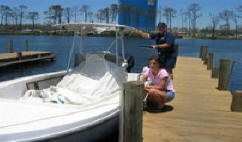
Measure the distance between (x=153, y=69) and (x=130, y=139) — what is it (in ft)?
6.20

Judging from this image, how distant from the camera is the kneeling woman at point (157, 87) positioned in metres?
5.25

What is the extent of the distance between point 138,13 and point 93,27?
390 ft

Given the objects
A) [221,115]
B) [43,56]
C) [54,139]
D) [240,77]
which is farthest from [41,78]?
[43,56]

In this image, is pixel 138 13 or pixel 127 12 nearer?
pixel 127 12

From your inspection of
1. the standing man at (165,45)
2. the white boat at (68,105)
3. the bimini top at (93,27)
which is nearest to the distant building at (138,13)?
the bimini top at (93,27)

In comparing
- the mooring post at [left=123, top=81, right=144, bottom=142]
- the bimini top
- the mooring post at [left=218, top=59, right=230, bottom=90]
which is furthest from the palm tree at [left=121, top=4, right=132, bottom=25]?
the mooring post at [left=123, top=81, right=144, bottom=142]

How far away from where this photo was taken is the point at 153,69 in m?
5.39

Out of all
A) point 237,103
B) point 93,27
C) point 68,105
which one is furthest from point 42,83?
point 237,103

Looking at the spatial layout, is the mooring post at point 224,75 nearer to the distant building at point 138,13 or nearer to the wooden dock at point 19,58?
the wooden dock at point 19,58

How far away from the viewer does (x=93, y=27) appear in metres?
7.38

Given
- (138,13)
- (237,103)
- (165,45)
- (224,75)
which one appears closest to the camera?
(237,103)

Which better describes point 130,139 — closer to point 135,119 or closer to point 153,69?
point 135,119

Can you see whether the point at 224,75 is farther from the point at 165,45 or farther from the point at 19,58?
the point at 19,58

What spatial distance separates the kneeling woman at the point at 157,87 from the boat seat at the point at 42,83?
3.02 m
